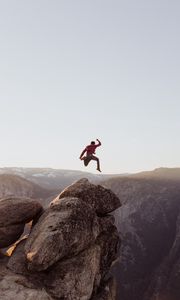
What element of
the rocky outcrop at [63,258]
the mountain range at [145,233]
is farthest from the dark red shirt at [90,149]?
the mountain range at [145,233]

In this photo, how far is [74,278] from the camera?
20750 mm

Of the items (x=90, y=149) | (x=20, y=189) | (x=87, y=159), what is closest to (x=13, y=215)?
(x=87, y=159)

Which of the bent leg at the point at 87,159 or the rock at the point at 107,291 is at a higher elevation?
the bent leg at the point at 87,159

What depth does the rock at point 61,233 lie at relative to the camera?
19.8 m

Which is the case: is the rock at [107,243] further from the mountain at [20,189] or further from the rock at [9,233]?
the mountain at [20,189]

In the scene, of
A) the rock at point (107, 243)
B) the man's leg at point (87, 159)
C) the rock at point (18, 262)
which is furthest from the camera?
the man's leg at point (87, 159)

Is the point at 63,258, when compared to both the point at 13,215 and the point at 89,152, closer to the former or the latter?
the point at 13,215

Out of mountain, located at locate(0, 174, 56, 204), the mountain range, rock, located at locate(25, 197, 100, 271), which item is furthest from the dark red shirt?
mountain, located at locate(0, 174, 56, 204)

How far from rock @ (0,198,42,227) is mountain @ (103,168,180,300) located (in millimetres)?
38022

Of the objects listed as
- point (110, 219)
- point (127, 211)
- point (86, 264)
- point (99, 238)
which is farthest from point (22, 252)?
point (127, 211)

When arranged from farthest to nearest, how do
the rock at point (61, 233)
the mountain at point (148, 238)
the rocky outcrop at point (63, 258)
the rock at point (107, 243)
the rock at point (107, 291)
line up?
the mountain at point (148, 238), the rock at point (107, 243), the rock at point (107, 291), the rock at point (61, 233), the rocky outcrop at point (63, 258)

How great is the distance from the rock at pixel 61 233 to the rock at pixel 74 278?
651 millimetres

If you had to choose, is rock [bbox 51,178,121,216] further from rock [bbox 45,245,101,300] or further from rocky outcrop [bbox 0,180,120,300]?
rock [bbox 45,245,101,300]

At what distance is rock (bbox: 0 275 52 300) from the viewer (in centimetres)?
1825
